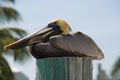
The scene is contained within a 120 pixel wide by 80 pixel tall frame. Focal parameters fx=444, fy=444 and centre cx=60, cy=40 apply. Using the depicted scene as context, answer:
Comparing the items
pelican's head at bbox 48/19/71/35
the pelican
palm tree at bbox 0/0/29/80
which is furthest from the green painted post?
palm tree at bbox 0/0/29/80

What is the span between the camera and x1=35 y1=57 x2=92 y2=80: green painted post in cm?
266

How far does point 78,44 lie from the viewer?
2.76 metres

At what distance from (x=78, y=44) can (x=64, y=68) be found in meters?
0.19

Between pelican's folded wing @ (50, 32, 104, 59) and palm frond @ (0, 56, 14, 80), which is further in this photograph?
palm frond @ (0, 56, 14, 80)

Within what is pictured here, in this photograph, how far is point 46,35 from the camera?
2814mm

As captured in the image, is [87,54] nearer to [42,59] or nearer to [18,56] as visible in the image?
[42,59]

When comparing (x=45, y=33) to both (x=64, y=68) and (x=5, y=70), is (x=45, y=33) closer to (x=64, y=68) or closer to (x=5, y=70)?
(x=64, y=68)

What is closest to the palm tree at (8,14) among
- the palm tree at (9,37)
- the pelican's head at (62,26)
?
the palm tree at (9,37)

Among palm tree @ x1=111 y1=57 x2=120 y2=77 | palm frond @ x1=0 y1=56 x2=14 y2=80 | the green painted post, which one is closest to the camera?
the green painted post

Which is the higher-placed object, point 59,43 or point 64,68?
point 59,43

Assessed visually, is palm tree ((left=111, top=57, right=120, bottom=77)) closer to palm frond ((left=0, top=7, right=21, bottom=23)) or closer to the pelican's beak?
palm frond ((left=0, top=7, right=21, bottom=23))

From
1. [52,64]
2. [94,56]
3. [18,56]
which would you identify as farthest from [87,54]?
[18,56]

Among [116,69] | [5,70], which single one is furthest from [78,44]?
[116,69]

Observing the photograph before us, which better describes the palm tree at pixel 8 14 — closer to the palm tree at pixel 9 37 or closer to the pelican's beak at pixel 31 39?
the palm tree at pixel 9 37
